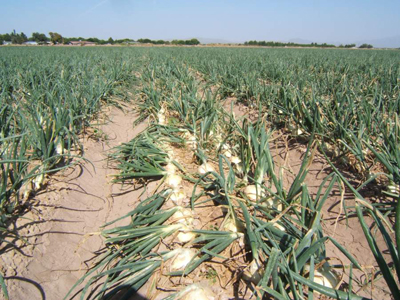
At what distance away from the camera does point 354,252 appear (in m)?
1.48

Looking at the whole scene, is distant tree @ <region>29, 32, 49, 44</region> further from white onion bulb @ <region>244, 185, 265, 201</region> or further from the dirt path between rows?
white onion bulb @ <region>244, 185, 265, 201</region>

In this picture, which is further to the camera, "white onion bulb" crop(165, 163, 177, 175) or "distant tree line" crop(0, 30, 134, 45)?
"distant tree line" crop(0, 30, 134, 45)

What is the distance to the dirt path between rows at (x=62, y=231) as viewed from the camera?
118 centimetres

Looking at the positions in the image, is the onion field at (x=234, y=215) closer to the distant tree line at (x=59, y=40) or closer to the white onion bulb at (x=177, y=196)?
the white onion bulb at (x=177, y=196)

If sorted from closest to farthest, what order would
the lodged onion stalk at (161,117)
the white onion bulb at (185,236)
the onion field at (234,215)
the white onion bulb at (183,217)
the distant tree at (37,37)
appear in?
1. the onion field at (234,215)
2. the white onion bulb at (185,236)
3. the white onion bulb at (183,217)
4. the lodged onion stalk at (161,117)
5. the distant tree at (37,37)

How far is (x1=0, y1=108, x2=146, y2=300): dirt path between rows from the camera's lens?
46.4 inches

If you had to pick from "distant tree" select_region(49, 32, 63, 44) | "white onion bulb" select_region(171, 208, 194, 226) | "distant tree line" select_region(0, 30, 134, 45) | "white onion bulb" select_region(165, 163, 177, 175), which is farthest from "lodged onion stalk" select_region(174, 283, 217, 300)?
"distant tree" select_region(49, 32, 63, 44)

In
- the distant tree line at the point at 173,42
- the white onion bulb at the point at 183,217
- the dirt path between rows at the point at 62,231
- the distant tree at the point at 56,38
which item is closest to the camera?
the dirt path between rows at the point at 62,231

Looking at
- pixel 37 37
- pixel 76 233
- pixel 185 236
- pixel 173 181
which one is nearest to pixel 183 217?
pixel 185 236

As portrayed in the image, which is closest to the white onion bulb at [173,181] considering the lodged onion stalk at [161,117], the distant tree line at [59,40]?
the lodged onion stalk at [161,117]

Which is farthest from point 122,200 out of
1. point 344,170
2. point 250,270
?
point 344,170

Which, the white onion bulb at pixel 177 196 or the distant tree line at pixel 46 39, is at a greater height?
the distant tree line at pixel 46 39

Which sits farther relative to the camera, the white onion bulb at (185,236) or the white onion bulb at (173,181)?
the white onion bulb at (173,181)

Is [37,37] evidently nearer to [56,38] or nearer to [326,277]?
[56,38]
